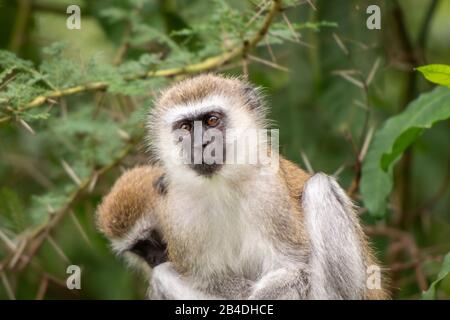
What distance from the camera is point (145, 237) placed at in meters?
6.86

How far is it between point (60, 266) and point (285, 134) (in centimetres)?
278

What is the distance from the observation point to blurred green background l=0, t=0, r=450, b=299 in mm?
7129

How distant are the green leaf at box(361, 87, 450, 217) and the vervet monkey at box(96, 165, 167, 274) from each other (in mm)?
1550

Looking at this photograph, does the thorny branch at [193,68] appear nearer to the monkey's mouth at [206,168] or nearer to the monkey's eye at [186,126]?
the monkey's eye at [186,126]

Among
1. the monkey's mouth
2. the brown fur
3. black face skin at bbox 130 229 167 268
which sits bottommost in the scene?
black face skin at bbox 130 229 167 268

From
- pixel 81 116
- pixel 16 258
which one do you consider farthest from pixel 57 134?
pixel 16 258

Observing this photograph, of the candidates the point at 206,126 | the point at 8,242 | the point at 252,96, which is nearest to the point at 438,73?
the point at 252,96

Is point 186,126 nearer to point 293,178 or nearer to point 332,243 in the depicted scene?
point 293,178

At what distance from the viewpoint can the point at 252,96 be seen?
6.54m

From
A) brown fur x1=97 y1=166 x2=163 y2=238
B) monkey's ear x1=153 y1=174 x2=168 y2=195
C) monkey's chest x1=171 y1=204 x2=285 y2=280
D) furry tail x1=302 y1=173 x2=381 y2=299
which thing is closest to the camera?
furry tail x1=302 y1=173 x2=381 y2=299

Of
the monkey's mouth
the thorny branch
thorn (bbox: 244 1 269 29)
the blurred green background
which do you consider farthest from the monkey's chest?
thorn (bbox: 244 1 269 29)

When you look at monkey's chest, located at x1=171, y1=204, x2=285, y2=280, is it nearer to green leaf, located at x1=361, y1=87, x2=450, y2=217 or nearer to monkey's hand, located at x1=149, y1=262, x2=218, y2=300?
monkey's hand, located at x1=149, y1=262, x2=218, y2=300
